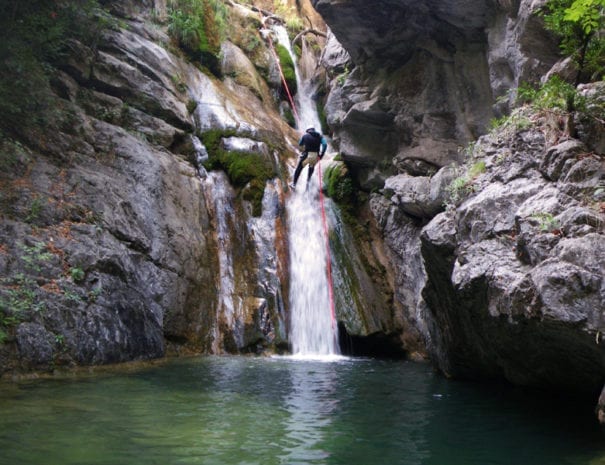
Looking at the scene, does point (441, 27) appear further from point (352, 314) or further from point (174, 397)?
point (174, 397)

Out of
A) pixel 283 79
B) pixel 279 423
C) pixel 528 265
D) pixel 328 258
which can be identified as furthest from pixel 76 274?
pixel 283 79

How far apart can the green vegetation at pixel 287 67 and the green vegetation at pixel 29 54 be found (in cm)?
1003

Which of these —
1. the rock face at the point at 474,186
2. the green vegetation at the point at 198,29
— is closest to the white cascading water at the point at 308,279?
the rock face at the point at 474,186

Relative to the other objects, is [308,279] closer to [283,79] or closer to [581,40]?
[581,40]

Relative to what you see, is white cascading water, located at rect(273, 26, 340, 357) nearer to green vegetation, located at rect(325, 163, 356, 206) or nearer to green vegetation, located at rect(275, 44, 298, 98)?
green vegetation, located at rect(325, 163, 356, 206)

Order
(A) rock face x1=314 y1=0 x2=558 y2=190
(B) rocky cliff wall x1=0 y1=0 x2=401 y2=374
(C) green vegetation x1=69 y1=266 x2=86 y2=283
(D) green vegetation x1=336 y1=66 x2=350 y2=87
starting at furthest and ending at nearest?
(D) green vegetation x1=336 y1=66 x2=350 y2=87, (A) rock face x1=314 y1=0 x2=558 y2=190, (C) green vegetation x1=69 y1=266 x2=86 y2=283, (B) rocky cliff wall x1=0 y1=0 x2=401 y2=374

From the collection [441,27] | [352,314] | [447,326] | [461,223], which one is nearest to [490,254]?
[461,223]

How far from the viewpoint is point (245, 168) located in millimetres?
14586

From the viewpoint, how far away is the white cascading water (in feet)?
41.4

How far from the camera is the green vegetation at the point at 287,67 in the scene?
67.9 feet

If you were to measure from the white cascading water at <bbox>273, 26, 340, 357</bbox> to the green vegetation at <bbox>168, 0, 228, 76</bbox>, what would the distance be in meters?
5.79

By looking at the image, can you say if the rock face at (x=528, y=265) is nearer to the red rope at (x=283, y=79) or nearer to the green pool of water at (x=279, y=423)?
the green pool of water at (x=279, y=423)

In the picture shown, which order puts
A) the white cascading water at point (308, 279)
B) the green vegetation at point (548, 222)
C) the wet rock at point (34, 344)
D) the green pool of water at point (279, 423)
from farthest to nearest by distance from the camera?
the white cascading water at point (308, 279), the wet rock at point (34, 344), the green vegetation at point (548, 222), the green pool of water at point (279, 423)

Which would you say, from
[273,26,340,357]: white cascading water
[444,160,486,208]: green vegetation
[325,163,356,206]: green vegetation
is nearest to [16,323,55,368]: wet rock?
[273,26,340,357]: white cascading water
